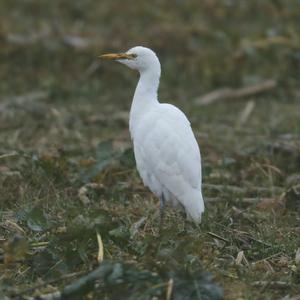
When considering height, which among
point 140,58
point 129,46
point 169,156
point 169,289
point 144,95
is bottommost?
point 129,46

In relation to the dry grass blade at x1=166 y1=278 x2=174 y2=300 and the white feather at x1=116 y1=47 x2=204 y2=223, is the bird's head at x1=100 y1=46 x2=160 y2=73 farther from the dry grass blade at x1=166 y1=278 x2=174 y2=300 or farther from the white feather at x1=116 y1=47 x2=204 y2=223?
the dry grass blade at x1=166 y1=278 x2=174 y2=300

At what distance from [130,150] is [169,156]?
3.70ft

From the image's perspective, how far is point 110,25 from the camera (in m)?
11.7

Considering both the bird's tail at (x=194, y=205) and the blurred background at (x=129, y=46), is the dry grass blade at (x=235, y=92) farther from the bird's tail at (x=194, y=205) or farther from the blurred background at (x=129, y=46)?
the bird's tail at (x=194, y=205)

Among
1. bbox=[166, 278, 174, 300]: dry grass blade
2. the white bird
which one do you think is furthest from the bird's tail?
bbox=[166, 278, 174, 300]: dry grass blade

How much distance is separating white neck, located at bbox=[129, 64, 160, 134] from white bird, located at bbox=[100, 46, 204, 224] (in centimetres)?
1

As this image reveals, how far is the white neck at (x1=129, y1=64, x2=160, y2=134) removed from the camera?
5.84m

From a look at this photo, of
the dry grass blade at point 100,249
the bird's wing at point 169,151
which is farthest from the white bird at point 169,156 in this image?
the dry grass blade at point 100,249

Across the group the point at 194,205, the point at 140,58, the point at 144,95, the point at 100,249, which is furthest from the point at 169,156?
the point at 100,249

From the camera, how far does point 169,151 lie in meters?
5.54

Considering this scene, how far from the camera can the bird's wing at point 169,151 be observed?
18.1ft

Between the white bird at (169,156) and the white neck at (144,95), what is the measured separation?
1cm

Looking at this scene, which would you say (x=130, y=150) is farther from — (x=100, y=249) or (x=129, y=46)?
(x=129, y=46)

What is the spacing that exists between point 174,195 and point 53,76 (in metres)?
5.05
